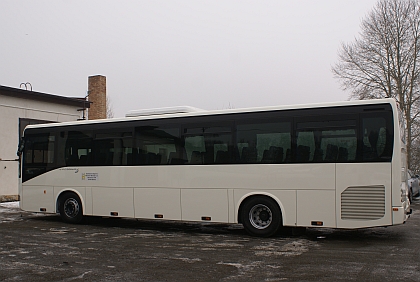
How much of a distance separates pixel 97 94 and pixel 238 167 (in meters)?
18.9

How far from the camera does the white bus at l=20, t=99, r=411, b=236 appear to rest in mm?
9898

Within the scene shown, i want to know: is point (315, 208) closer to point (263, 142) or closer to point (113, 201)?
point (263, 142)

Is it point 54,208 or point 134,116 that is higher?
point 134,116

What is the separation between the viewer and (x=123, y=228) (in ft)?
43.2

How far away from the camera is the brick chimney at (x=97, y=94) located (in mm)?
27953

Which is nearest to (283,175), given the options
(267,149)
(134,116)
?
(267,149)

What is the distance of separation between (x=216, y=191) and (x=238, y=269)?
4.01 m

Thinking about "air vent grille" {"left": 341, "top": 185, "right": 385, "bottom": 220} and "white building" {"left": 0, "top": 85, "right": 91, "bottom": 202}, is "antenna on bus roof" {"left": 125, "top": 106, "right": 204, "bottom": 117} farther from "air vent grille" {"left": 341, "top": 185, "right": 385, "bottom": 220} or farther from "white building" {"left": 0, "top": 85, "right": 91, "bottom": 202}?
"white building" {"left": 0, "top": 85, "right": 91, "bottom": 202}

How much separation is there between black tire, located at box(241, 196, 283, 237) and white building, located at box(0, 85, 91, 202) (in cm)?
1322

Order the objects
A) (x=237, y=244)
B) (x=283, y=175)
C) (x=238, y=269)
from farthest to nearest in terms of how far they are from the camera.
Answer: (x=283, y=175) → (x=237, y=244) → (x=238, y=269)

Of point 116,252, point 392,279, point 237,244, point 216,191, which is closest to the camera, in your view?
point 392,279

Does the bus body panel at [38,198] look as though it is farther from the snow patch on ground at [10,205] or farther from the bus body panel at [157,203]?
the snow patch on ground at [10,205]

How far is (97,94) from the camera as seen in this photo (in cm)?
2830

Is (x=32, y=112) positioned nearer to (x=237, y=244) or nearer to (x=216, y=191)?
(x=216, y=191)
